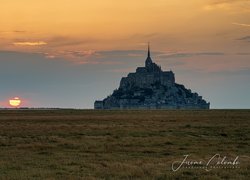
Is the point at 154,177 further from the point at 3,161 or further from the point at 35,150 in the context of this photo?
the point at 35,150

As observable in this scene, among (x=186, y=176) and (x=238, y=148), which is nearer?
(x=186, y=176)

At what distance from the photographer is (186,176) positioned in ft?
62.0

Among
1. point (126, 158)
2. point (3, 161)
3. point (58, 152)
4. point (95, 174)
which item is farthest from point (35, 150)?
point (95, 174)

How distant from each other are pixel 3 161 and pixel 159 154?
8.83 meters

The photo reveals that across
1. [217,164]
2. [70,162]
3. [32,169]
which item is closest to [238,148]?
[217,164]

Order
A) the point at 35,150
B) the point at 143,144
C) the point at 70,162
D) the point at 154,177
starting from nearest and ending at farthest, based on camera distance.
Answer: the point at 154,177 → the point at 70,162 → the point at 35,150 → the point at 143,144

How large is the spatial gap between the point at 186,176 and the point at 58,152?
11.0 meters

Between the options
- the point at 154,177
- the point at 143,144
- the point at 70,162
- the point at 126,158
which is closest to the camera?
the point at 154,177

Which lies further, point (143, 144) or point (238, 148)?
point (143, 144)

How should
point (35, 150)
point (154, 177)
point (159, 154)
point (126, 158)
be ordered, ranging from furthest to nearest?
1. point (35, 150)
2. point (159, 154)
3. point (126, 158)
4. point (154, 177)

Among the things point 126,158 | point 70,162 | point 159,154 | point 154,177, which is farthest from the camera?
point 159,154

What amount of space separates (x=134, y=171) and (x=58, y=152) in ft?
29.8

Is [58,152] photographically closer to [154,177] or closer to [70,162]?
[70,162]

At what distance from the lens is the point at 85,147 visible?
30344 millimetres
